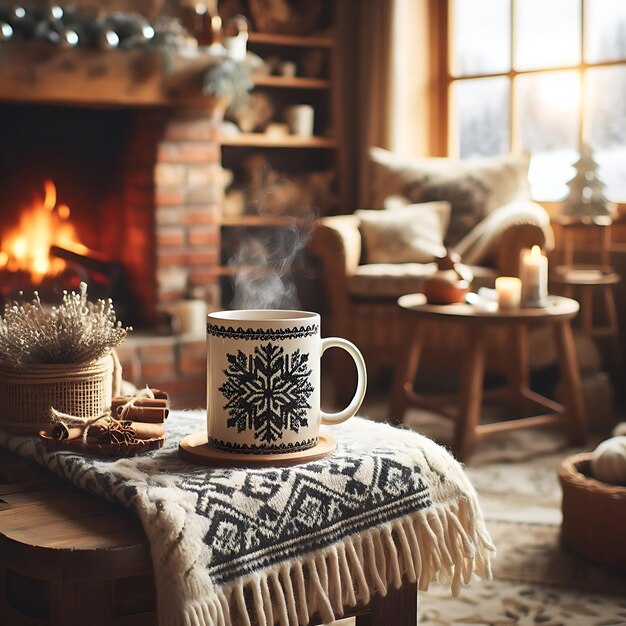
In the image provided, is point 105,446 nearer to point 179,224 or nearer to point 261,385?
point 261,385

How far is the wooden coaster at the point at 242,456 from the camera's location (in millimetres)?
983

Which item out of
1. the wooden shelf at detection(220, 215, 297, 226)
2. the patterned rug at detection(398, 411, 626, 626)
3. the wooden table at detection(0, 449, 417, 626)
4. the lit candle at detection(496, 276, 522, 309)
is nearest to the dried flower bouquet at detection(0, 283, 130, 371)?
the wooden table at detection(0, 449, 417, 626)

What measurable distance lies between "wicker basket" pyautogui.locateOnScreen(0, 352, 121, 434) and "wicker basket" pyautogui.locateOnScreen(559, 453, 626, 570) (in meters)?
1.19

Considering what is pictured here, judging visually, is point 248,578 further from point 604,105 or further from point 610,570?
point 604,105

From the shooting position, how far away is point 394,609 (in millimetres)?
1049

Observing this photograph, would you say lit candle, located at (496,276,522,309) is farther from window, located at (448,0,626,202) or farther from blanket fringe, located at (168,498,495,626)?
blanket fringe, located at (168,498,495,626)

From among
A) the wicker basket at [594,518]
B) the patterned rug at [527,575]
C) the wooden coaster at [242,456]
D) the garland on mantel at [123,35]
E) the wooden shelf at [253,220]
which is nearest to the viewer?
the wooden coaster at [242,456]

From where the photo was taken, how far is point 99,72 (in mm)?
3344

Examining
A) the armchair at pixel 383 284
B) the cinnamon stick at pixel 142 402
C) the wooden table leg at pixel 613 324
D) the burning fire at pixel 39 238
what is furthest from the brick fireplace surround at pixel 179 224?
the cinnamon stick at pixel 142 402

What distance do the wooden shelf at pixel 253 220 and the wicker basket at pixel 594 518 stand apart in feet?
7.79

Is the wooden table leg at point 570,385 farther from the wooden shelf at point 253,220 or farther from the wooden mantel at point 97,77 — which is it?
the wooden shelf at point 253,220

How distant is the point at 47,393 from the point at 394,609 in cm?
45

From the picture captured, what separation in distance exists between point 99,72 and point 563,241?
6.19ft

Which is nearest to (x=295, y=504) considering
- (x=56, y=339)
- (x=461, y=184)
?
(x=56, y=339)
